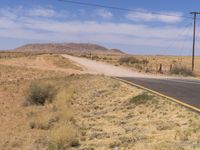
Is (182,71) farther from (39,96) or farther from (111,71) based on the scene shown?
(39,96)

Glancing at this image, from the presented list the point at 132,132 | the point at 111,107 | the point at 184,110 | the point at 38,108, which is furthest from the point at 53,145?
the point at 38,108

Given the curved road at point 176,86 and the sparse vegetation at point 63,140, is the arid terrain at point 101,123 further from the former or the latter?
the curved road at point 176,86

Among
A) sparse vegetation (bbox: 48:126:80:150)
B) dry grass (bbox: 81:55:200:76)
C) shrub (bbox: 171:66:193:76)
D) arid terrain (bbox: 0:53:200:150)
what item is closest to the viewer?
arid terrain (bbox: 0:53:200:150)

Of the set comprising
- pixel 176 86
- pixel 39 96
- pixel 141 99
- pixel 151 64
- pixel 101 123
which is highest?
pixel 141 99

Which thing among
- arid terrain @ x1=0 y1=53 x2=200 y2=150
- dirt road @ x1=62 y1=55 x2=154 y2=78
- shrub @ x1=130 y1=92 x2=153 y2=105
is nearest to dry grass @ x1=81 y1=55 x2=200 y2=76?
dirt road @ x1=62 y1=55 x2=154 y2=78

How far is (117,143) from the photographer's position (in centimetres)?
1095

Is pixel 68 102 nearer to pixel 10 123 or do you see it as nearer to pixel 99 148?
pixel 10 123

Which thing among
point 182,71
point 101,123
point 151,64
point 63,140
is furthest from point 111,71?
point 63,140

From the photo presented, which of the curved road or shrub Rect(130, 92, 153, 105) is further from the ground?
shrub Rect(130, 92, 153, 105)

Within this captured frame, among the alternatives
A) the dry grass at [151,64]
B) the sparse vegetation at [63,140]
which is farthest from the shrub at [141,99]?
the dry grass at [151,64]

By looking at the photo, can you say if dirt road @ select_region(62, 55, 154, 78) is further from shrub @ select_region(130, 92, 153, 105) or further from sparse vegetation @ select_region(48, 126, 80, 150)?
sparse vegetation @ select_region(48, 126, 80, 150)

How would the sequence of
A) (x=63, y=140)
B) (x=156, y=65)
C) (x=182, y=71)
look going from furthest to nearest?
(x=156, y=65) → (x=182, y=71) → (x=63, y=140)

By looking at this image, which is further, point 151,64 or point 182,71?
point 151,64

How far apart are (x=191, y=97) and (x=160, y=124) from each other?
6.88 meters
